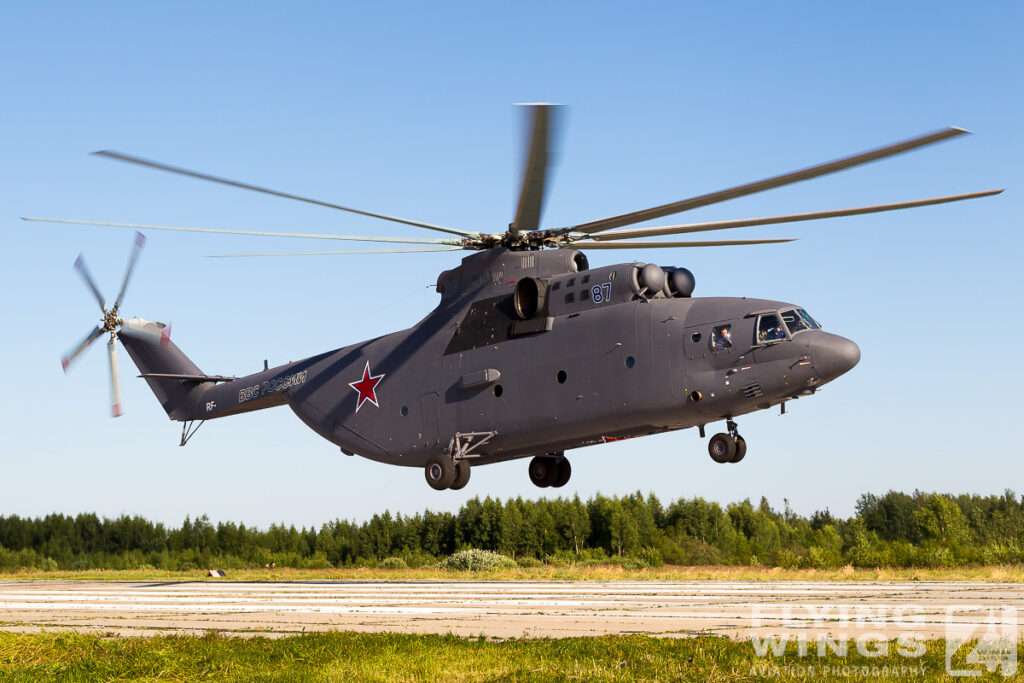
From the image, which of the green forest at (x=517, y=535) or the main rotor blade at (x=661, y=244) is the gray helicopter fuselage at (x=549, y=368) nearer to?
the main rotor blade at (x=661, y=244)

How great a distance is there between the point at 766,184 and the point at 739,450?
5903mm

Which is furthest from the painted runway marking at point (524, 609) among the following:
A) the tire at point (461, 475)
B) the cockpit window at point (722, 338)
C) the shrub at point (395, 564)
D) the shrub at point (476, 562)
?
the shrub at point (395, 564)

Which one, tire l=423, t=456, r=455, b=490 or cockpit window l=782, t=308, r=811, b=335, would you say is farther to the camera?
tire l=423, t=456, r=455, b=490

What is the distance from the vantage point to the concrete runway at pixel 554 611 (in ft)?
46.1

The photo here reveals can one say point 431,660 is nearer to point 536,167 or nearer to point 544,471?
point 536,167

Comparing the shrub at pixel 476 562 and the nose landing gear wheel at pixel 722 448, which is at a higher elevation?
the nose landing gear wheel at pixel 722 448

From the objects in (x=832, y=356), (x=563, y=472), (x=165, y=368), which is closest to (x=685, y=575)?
(x=563, y=472)

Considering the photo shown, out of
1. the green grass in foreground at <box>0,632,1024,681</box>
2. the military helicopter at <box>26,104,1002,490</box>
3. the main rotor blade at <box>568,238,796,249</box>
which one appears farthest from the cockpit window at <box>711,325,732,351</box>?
the green grass in foreground at <box>0,632,1024,681</box>

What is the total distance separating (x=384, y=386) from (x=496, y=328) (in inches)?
162

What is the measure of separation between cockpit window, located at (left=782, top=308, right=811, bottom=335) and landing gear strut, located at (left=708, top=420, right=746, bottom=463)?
249cm

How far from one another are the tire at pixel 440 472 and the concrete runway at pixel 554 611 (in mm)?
2687

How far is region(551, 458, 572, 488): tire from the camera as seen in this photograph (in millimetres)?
25125

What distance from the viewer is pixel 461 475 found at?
23625mm

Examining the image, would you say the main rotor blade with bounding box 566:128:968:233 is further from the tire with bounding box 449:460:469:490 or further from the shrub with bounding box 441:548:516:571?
the shrub with bounding box 441:548:516:571
